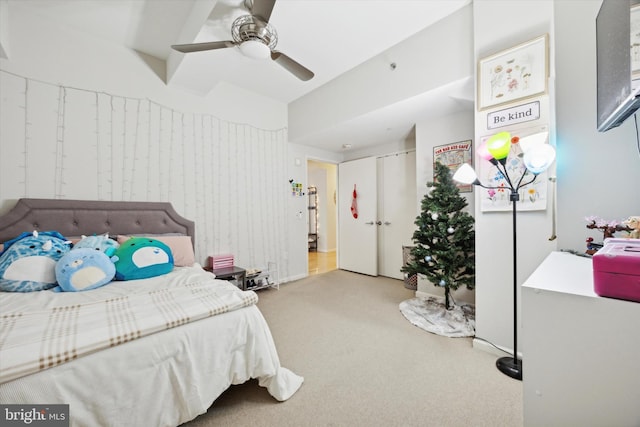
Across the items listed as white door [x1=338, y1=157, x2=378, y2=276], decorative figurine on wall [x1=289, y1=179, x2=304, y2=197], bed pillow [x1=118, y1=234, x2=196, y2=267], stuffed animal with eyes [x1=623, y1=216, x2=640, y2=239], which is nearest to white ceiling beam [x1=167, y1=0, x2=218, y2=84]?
bed pillow [x1=118, y1=234, x2=196, y2=267]

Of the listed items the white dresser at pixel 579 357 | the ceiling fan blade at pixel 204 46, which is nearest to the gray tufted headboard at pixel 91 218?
the ceiling fan blade at pixel 204 46

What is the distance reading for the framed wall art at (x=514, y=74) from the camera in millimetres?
1666

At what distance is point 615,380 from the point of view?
2.10 feet

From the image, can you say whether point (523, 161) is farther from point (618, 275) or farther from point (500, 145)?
point (618, 275)

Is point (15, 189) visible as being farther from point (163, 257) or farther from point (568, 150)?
point (568, 150)

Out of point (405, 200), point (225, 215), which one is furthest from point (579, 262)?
point (225, 215)

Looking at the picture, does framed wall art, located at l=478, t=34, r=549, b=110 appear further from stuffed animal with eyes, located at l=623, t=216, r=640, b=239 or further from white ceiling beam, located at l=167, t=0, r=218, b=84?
white ceiling beam, located at l=167, t=0, r=218, b=84

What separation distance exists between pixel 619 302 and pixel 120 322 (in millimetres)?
1813

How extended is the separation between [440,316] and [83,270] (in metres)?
3.06

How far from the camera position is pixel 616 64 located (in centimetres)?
107

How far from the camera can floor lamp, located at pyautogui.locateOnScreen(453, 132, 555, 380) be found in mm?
1464

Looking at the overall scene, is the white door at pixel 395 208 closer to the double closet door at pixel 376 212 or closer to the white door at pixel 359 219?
the double closet door at pixel 376 212

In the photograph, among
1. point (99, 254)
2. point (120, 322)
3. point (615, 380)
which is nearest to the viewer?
point (615, 380)

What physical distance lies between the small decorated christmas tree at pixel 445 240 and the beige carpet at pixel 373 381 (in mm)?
570
